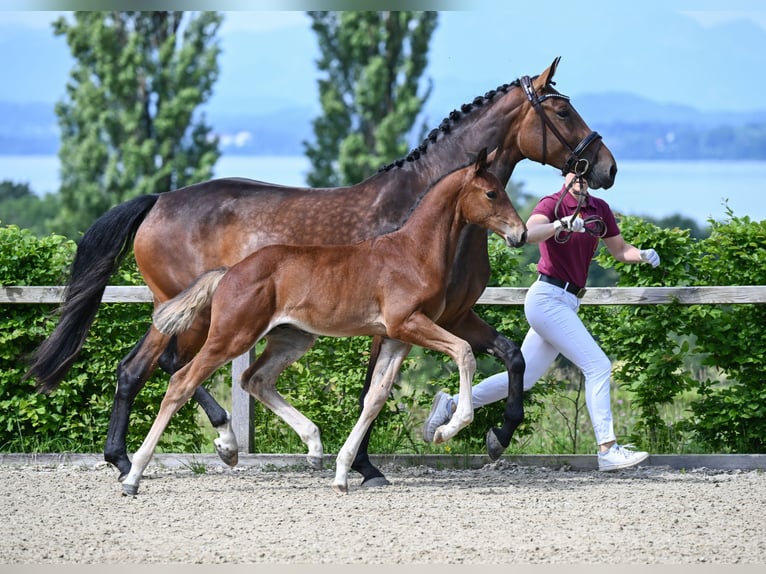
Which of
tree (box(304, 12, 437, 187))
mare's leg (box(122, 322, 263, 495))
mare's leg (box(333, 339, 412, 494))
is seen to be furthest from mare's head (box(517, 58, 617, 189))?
tree (box(304, 12, 437, 187))

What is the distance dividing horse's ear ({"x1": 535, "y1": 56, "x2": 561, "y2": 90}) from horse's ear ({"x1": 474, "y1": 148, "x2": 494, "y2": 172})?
0.70 metres

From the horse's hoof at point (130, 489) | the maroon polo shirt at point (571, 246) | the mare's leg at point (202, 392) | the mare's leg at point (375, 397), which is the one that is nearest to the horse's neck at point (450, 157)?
the maroon polo shirt at point (571, 246)

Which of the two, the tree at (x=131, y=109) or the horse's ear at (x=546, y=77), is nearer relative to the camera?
the horse's ear at (x=546, y=77)

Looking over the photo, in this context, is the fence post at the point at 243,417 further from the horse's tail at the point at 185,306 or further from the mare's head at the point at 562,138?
the mare's head at the point at 562,138

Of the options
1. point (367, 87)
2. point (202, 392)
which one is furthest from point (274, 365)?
point (367, 87)

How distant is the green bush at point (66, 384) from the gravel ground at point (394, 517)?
17.4 inches

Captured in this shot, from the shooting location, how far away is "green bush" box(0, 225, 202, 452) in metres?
7.41

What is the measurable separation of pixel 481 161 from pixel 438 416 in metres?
1.64

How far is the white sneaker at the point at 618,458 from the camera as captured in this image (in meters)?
6.33

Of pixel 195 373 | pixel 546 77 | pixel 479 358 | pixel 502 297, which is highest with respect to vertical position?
pixel 546 77

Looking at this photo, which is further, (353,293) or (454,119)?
(454,119)

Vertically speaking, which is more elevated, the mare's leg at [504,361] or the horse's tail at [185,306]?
the horse's tail at [185,306]

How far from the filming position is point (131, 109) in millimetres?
25625

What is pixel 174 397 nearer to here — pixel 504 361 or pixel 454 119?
pixel 504 361
